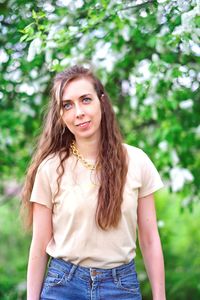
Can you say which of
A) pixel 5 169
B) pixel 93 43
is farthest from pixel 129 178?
pixel 5 169

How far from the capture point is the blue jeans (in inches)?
102

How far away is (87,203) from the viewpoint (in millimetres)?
2633

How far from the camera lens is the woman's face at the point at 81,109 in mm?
2699

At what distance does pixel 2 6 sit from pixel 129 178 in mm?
1599

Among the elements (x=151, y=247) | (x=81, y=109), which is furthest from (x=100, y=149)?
(x=151, y=247)

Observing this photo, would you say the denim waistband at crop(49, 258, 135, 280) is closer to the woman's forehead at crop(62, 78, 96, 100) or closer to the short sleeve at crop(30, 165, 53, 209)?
the short sleeve at crop(30, 165, 53, 209)

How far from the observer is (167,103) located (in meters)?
4.20

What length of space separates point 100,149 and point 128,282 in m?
0.53

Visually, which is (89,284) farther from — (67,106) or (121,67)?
(121,67)

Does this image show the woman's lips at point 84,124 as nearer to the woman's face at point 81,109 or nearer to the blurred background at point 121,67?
the woman's face at point 81,109

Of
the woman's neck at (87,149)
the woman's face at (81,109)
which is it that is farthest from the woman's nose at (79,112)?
the woman's neck at (87,149)

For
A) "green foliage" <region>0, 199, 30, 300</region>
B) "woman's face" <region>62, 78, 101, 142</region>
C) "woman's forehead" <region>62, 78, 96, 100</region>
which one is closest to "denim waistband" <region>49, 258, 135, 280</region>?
"woman's face" <region>62, 78, 101, 142</region>

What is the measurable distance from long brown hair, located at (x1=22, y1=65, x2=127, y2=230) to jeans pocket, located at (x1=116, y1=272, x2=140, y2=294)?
197 millimetres

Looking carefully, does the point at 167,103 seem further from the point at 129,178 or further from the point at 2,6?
the point at 129,178
